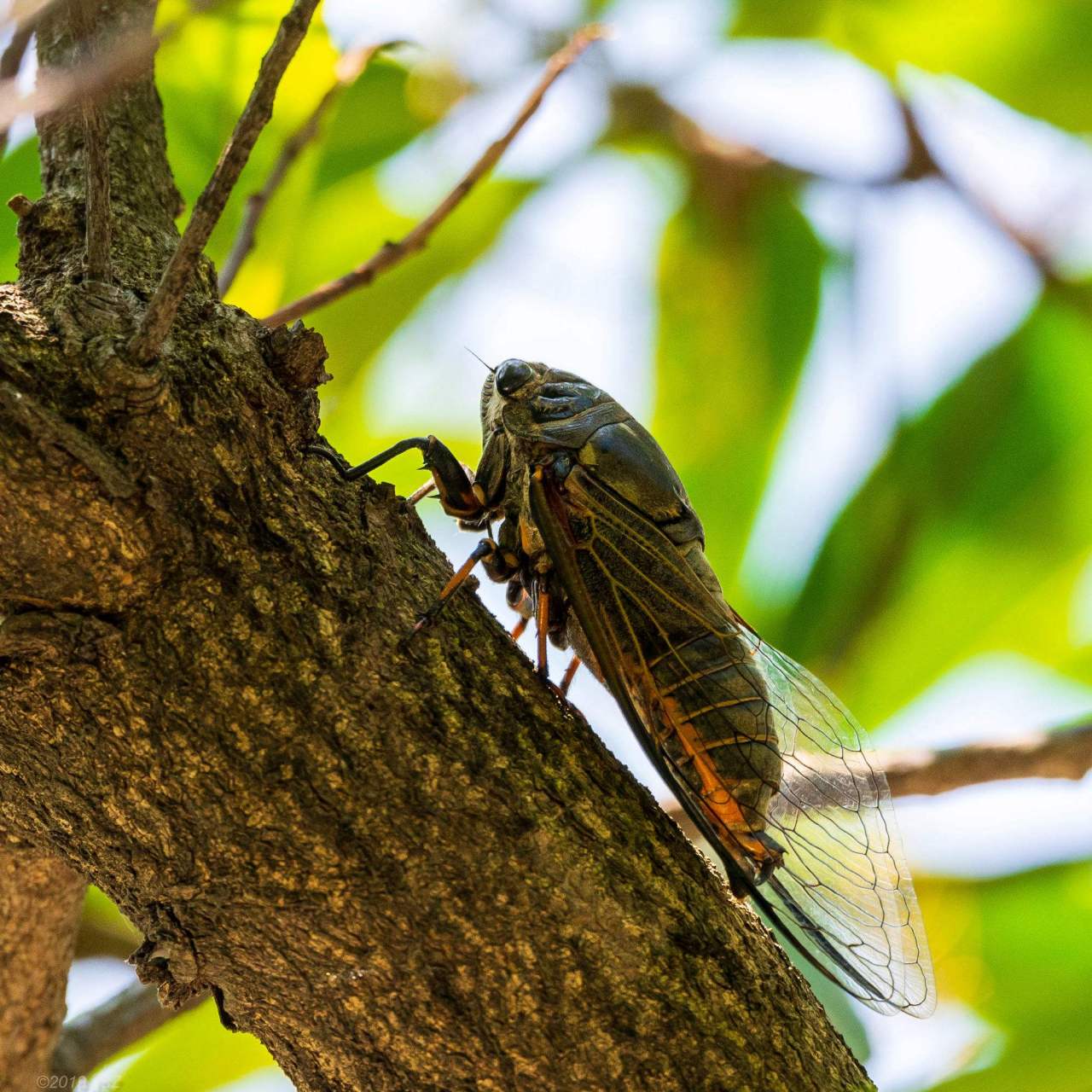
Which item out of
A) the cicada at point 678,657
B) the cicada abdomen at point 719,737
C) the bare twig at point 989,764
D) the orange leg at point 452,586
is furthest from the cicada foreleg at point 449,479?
the bare twig at point 989,764

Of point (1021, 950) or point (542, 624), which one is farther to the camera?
point (1021, 950)

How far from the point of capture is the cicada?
1.98 m

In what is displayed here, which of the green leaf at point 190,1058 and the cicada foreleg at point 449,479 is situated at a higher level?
the cicada foreleg at point 449,479

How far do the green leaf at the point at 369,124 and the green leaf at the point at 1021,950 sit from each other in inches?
108

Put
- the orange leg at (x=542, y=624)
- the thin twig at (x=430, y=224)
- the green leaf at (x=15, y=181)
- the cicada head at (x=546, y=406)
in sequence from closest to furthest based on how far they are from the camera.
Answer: the orange leg at (x=542, y=624) → the cicada head at (x=546, y=406) → the thin twig at (x=430, y=224) → the green leaf at (x=15, y=181)

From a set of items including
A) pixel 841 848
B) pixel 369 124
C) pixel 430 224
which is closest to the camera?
pixel 841 848

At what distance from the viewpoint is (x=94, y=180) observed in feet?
4.53

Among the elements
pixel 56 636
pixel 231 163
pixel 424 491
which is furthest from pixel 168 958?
pixel 424 491

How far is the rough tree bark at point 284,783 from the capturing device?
1.32 meters

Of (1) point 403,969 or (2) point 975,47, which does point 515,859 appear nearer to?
(1) point 403,969

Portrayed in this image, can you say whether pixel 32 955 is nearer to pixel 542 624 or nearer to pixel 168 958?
pixel 168 958

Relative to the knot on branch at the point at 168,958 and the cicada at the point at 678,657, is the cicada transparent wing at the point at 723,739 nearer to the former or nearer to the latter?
the cicada at the point at 678,657

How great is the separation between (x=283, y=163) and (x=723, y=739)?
5.94ft

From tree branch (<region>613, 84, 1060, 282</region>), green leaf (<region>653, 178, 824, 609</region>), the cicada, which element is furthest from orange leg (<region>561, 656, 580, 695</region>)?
tree branch (<region>613, 84, 1060, 282</region>)
